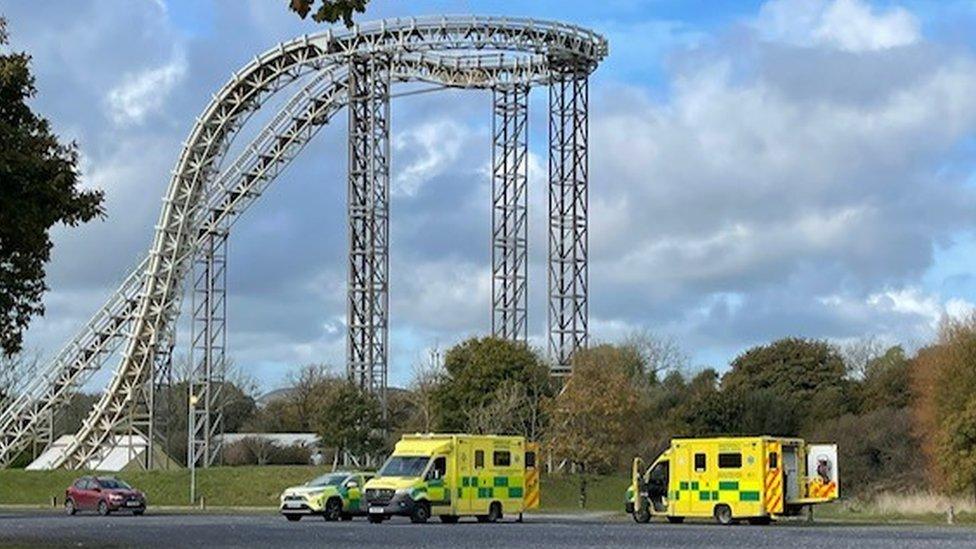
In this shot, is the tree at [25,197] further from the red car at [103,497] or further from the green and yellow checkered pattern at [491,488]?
the red car at [103,497]

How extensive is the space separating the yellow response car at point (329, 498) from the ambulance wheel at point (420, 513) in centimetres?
240

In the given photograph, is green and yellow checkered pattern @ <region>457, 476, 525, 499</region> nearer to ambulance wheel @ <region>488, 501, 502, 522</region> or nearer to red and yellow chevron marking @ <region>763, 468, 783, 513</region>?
ambulance wheel @ <region>488, 501, 502, 522</region>

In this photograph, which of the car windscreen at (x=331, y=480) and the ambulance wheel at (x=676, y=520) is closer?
the ambulance wheel at (x=676, y=520)

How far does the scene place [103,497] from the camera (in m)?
55.1

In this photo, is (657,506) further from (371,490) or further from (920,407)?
(920,407)

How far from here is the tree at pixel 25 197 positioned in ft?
86.2

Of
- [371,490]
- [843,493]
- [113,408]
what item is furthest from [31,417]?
[843,493]

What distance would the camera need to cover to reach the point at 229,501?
213 feet

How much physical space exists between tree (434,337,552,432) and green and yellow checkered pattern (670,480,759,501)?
26.4 meters

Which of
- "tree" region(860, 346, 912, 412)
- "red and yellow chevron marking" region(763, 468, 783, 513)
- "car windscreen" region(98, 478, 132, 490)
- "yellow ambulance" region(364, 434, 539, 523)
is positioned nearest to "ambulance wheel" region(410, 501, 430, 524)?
"yellow ambulance" region(364, 434, 539, 523)

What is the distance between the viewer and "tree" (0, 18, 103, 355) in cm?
2627

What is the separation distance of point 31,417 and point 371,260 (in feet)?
59.2

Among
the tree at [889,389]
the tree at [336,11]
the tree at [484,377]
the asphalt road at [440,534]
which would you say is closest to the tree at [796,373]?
the tree at [889,389]

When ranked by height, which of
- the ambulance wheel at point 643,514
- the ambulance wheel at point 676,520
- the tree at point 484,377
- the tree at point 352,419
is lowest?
the ambulance wheel at point 676,520
